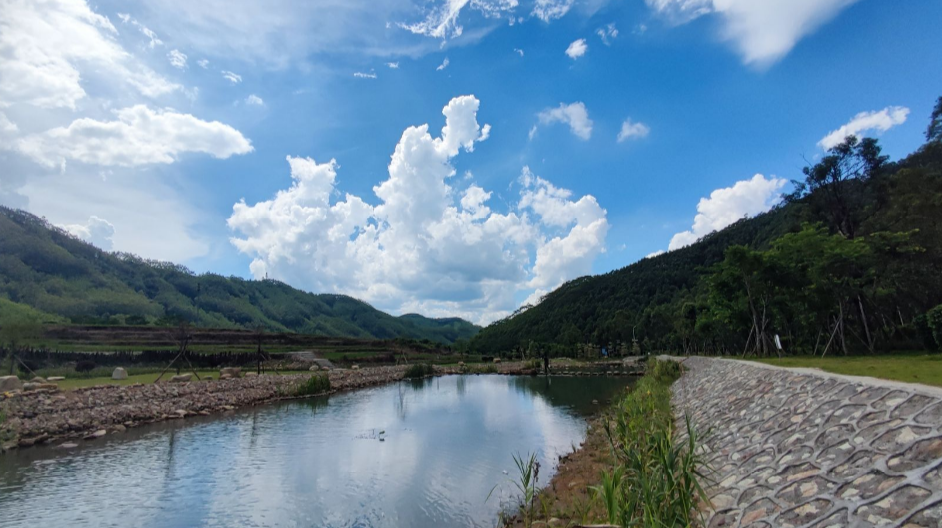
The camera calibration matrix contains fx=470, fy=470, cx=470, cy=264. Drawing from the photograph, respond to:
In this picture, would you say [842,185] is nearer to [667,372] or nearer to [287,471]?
[667,372]

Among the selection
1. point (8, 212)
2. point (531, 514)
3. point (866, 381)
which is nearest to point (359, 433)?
point (531, 514)

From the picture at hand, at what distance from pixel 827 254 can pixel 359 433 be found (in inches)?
850

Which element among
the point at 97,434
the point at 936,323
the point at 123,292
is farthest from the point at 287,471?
the point at 123,292

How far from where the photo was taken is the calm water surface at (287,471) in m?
9.12

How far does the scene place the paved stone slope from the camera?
14.6 ft

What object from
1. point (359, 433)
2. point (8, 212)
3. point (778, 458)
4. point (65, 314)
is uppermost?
point (8, 212)

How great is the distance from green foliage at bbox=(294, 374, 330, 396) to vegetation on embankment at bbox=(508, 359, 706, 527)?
1937 cm

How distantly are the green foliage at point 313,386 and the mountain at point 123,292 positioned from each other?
4734 cm

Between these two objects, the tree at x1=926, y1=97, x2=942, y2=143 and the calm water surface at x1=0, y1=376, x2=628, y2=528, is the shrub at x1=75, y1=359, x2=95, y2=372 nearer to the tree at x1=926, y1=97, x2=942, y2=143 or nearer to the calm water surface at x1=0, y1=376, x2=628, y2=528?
the calm water surface at x1=0, y1=376, x2=628, y2=528

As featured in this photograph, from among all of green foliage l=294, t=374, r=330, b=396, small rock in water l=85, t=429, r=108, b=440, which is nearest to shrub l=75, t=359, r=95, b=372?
green foliage l=294, t=374, r=330, b=396

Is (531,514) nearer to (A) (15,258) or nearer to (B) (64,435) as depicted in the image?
(B) (64,435)

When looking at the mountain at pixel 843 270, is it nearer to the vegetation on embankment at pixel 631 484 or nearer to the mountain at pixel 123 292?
the vegetation on embankment at pixel 631 484

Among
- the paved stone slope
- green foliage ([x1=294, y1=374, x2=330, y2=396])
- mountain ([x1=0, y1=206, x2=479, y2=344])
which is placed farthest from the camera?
mountain ([x1=0, y1=206, x2=479, y2=344])

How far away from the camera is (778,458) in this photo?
22.1 feet
